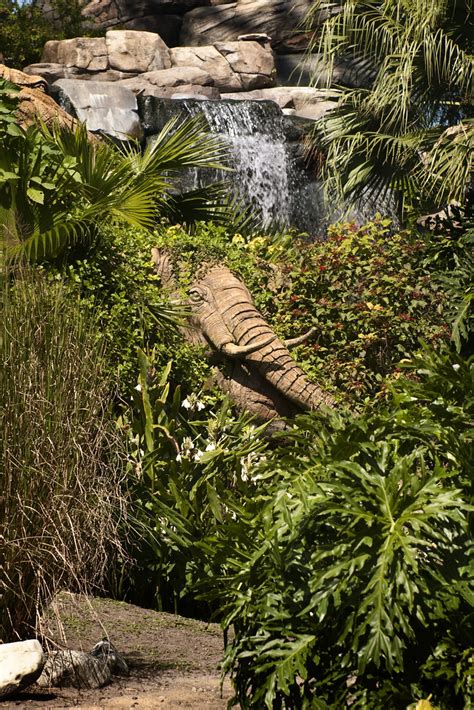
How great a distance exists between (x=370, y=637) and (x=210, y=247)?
7501 millimetres

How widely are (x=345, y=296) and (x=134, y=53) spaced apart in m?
14.4

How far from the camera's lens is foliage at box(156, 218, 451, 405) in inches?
421

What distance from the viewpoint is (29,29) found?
24328mm

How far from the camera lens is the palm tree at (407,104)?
1245cm

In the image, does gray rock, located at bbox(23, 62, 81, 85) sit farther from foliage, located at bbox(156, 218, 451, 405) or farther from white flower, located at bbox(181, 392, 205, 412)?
white flower, located at bbox(181, 392, 205, 412)

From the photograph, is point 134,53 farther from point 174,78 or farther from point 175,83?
point 175,83

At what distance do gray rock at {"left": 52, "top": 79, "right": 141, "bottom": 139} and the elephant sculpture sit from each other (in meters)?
7.81

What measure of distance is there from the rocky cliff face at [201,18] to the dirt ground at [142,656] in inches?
874

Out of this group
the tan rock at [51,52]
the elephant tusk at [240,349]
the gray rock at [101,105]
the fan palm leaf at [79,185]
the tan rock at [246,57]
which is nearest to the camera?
the fan palm leaf at [79,185]

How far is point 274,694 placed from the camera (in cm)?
365

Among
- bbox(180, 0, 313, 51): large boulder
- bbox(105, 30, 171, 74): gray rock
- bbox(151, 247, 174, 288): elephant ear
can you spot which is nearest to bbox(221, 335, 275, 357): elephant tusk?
bbox(151, 247, 174, 288): elephant ear

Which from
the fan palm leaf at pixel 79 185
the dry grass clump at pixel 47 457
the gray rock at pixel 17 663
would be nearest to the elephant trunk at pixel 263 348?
the fan palm leaf at pixel 79 185

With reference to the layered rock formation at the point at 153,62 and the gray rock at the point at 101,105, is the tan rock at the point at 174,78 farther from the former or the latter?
the gray rock at the point at 101,105

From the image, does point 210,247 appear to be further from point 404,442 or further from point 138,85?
point 138,85
